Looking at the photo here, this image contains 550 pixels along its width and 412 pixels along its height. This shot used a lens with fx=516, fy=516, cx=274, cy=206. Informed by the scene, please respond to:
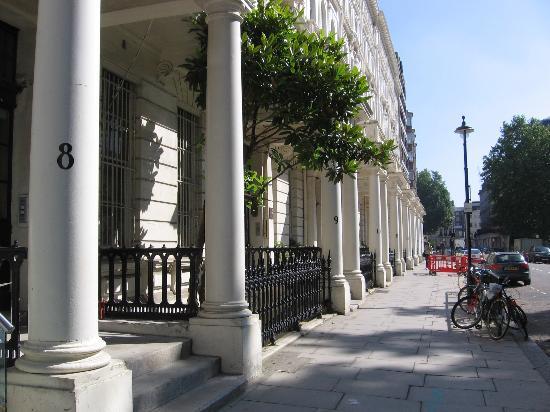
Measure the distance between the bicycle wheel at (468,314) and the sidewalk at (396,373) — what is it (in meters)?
0.22

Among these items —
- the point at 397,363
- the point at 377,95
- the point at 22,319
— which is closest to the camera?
the point at 22,319

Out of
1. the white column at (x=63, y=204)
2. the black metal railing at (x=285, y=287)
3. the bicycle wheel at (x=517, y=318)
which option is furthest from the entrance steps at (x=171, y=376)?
the bicycle wheel at (x=517, y=318)

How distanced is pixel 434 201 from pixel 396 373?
10066 cm

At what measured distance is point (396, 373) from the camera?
6.51 meters

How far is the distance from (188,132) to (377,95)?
19.2 m


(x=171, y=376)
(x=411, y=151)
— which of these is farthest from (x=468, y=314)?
(x=411, y=151)

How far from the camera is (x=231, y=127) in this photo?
6.23m

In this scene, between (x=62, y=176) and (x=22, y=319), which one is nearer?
(x=62, y=176)

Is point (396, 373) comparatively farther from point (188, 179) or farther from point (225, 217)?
point (188, 179)

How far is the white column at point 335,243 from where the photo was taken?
11.8 metres

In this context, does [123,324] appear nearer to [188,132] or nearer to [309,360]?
[309,360]

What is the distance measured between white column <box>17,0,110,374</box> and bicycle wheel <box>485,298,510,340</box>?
716cm

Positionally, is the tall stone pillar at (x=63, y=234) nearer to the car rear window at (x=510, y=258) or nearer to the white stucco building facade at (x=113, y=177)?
the white stucco building facade at (x=113, y=177)

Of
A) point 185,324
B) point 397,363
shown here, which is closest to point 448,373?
point 397,363
